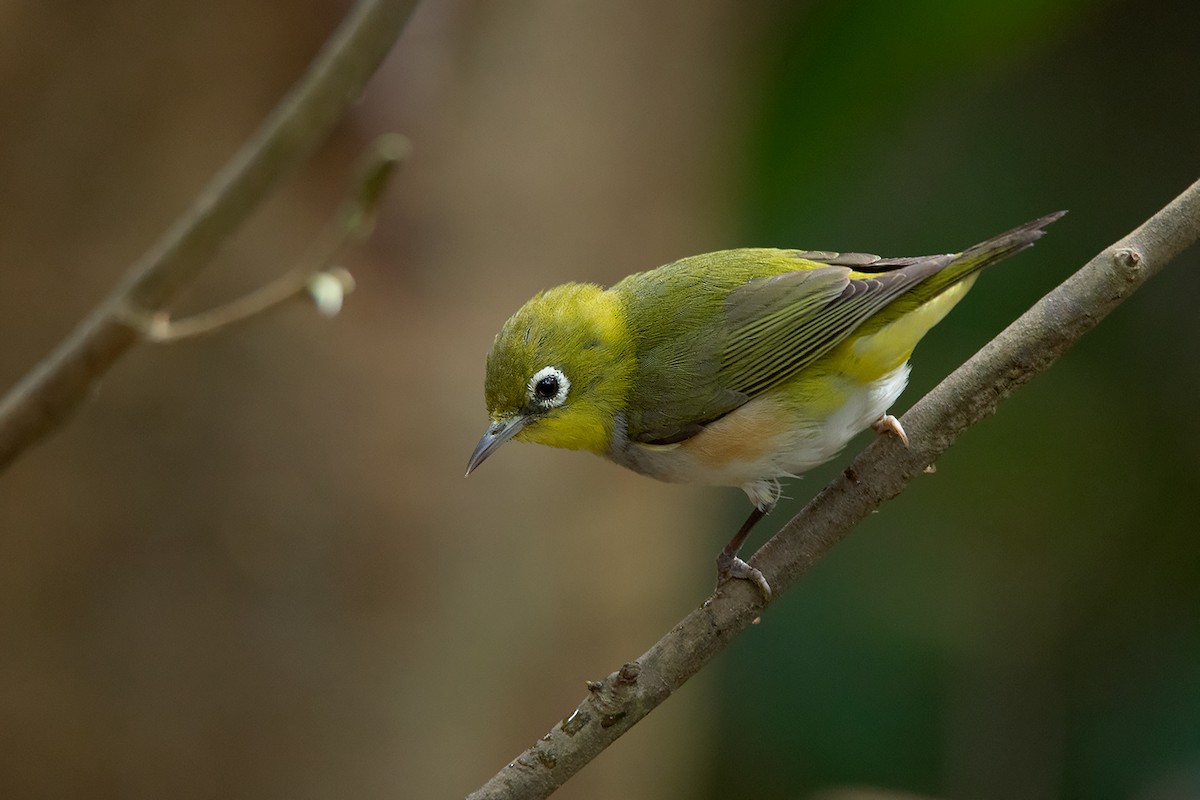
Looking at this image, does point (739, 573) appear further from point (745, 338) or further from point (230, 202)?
point (230, 202)

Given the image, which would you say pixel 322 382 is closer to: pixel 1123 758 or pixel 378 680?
pixel 378 680

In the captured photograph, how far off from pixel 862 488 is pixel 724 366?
31.9 inches

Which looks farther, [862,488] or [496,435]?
[496,435]

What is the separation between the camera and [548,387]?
10.7 ft

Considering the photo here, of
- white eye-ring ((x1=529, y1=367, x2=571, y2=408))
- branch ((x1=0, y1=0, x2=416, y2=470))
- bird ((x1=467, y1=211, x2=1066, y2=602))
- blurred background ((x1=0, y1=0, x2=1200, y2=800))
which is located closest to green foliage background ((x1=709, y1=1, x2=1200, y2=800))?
blurred background ((x1=0, y1=0, x2=1200, y2=800))

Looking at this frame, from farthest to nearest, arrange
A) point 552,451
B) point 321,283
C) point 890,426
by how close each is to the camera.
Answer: point 552,451
point 321,283
point 890,426

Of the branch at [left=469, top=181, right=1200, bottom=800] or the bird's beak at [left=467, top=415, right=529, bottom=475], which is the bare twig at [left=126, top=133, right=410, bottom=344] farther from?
the branch at [left=469, top=181, right=1200, bottom=800]

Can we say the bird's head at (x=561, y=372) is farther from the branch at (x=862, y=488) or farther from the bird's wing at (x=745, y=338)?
the branch at (x=862, y=488)

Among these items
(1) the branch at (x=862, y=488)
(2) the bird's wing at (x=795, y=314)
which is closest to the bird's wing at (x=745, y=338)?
(2) the bird's wing at (x=795, y=314)

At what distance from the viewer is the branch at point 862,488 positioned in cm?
244

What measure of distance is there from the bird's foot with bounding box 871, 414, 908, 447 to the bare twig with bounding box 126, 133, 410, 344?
1.38 m

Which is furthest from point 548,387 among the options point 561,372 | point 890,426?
point 890,426

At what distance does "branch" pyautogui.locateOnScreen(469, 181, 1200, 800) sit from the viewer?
2441 mm

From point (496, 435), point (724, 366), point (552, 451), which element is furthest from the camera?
point (552, 451)
